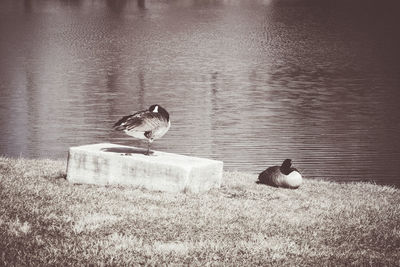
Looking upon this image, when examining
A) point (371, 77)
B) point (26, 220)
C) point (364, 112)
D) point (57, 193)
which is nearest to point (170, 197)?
point (57, 193)

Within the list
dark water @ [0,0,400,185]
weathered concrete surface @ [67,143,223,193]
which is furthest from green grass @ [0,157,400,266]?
dark water @ [0,0,400,185]

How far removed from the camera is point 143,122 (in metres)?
14.1

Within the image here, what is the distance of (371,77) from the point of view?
66.1m

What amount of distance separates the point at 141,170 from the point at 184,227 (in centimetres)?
341

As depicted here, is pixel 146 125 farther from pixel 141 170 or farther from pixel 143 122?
pixel 141 170

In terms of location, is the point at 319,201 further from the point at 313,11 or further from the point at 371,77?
the point at 313,11

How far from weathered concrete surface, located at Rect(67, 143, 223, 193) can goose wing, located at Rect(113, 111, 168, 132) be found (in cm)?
62

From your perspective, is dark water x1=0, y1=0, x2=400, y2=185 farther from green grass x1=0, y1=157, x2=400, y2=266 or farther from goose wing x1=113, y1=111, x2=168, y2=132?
green grass x1=0, y1=157, x2=400, y2=266

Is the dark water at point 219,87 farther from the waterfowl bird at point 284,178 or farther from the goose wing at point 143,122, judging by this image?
the goose wing at point 143,122

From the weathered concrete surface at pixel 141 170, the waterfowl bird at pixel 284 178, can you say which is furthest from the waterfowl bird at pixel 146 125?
the waterfowl bird at pixel 284 178

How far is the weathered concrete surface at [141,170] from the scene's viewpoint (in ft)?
44.5

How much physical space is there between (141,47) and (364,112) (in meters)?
57.7

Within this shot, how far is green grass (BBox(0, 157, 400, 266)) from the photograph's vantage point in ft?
30.2

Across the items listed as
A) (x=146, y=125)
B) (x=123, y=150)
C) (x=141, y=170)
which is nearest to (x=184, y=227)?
(x=141, y=170)
